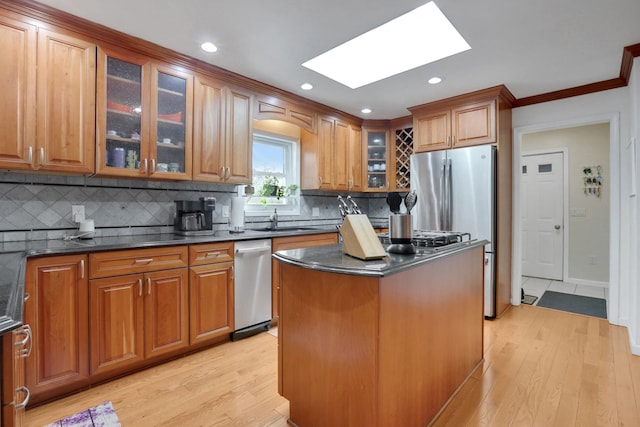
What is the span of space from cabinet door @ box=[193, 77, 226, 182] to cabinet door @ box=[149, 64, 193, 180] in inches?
2.4

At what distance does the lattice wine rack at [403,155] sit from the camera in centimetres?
448

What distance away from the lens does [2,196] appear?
2102 mm

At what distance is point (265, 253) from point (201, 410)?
135 centimetres

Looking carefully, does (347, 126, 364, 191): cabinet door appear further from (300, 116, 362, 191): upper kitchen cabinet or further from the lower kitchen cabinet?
the lower kitchen cabinet

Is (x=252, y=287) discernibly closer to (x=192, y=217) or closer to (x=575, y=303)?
(x=192, y=217)

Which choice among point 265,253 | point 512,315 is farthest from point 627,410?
point 265,253

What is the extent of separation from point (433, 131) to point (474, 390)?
9.32ft

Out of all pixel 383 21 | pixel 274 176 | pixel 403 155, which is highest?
pixel 383 21

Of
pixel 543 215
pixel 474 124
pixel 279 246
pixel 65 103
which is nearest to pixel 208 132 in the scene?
pixel 65 103

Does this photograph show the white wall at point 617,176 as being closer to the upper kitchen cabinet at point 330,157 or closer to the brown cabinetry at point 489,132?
the brown cabinetry at point 489,132

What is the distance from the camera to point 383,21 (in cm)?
213

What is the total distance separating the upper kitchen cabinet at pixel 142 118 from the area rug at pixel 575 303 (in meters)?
4.29

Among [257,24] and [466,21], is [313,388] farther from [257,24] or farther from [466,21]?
[466,21]

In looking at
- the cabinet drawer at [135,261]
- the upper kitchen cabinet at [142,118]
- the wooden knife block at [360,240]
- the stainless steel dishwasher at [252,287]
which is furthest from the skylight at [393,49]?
the cabinet drawer at [135,261]
